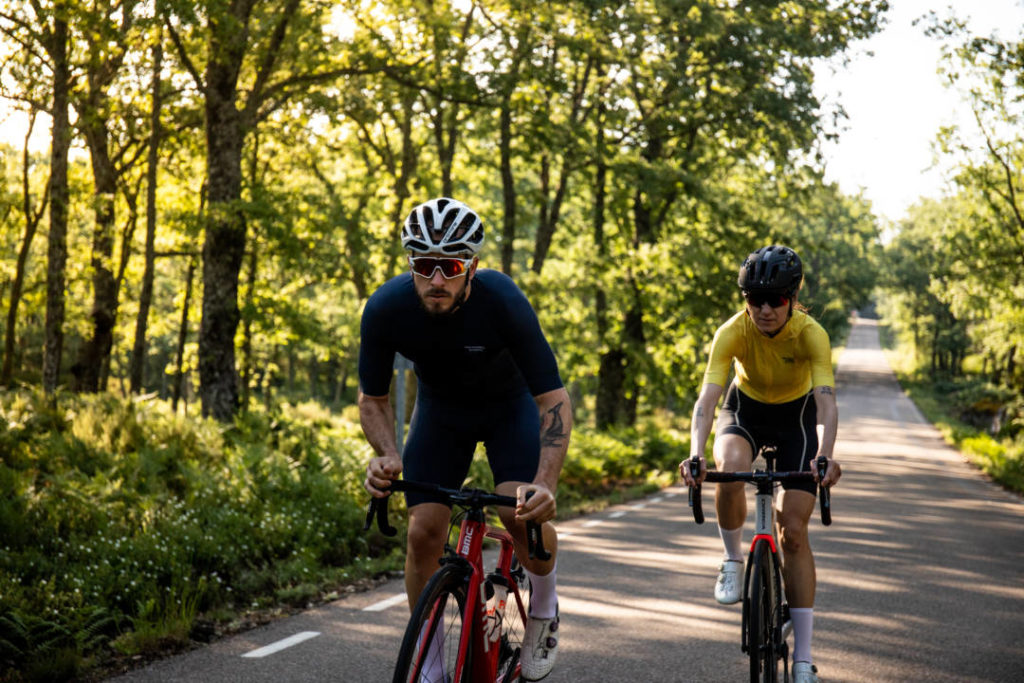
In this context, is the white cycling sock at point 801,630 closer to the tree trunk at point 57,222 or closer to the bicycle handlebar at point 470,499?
the bicycle handlebar at point 470,499

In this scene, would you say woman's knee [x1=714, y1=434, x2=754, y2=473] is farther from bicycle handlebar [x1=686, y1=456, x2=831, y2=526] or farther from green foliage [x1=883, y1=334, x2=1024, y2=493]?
green foliage [x1=883, y1=334, x2=1024, y2=493]

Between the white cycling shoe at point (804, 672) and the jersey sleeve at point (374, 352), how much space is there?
2.34 m

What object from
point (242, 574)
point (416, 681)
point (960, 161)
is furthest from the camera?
point (960, 161)

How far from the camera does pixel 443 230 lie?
381cm

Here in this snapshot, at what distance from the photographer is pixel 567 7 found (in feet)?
53.8

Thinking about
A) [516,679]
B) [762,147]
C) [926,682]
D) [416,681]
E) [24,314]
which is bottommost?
[926,682]

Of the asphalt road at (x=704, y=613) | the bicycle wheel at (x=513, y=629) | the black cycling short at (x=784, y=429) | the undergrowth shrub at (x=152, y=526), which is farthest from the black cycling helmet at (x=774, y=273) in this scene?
the undergrowth shrub at (x=152, y=526)

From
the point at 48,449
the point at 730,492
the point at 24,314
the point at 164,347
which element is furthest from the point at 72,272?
the point at 164,347

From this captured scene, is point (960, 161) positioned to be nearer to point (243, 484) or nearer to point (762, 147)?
point (762, 147)

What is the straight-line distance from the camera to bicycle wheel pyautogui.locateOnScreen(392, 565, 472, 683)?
318 centimetres

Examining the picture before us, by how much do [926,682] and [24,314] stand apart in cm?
2433

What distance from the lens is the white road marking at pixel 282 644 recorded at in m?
5.95

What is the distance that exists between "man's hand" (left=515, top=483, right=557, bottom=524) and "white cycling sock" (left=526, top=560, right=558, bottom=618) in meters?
0.89

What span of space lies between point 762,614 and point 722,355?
137 cm
